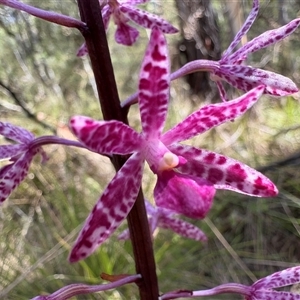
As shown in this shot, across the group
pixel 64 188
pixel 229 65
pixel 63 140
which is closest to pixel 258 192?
pixel 229 65

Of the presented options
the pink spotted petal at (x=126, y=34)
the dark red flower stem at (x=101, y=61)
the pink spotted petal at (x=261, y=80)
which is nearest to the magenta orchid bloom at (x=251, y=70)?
the pink spotted petal at (x=261, y=80)

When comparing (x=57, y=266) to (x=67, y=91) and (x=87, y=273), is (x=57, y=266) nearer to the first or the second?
(x=87, y=273)

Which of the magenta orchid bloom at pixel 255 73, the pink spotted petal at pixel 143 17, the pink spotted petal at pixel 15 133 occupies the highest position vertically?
the pink spotted petal at pixel 143 17

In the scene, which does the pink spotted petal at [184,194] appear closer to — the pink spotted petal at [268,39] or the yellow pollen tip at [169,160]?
the yellow pollen tip at [169,160]

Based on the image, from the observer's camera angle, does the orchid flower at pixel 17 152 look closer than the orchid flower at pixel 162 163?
No

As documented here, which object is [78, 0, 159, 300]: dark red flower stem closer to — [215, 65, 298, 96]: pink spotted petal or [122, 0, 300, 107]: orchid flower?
[122, 0, 300, 107]: orchid flower
